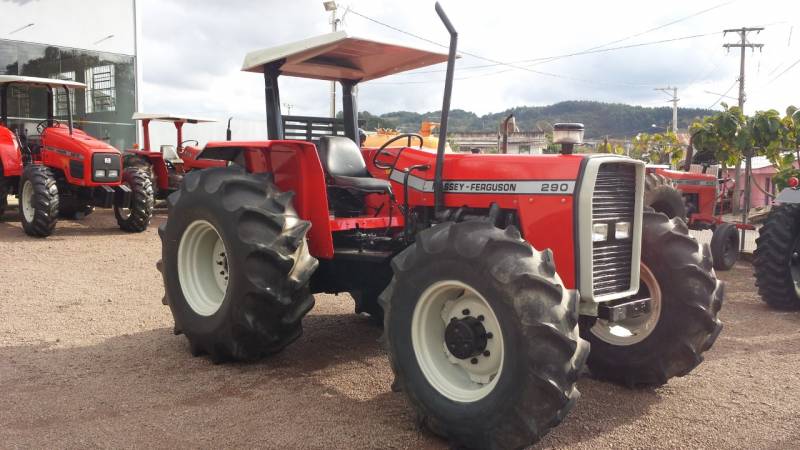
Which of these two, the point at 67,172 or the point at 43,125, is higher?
the point at 43,125

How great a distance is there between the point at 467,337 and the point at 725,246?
719 centimetres

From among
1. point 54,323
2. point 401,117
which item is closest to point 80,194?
point 54,323

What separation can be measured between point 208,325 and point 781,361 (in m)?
4.26

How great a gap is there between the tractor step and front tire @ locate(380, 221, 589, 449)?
2.34 feet

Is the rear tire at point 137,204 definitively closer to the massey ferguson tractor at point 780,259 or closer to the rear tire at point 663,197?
the rear tire at point 663,197

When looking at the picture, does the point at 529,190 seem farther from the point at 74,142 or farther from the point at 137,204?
the point at 74,142

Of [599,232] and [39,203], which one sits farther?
[39,203]

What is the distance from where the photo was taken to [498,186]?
13.9 ft

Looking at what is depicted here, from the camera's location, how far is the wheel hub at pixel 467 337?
359cm

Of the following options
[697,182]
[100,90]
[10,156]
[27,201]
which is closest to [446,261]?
[697,182]

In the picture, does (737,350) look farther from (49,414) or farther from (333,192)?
(49,414)

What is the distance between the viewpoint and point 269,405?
4.10 meters

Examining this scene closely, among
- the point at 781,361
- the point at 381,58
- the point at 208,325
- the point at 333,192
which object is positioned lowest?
the point at 781,361

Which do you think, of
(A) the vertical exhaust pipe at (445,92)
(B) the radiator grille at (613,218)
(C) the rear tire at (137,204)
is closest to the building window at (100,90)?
(C) the rear tire at (137,204)
